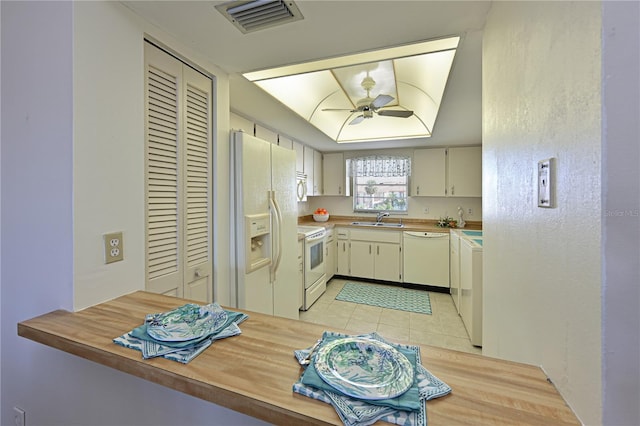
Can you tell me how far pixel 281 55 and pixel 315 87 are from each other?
96cm

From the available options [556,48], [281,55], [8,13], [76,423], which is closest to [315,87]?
[281,55]

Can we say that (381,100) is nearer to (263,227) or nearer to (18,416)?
(263,227)

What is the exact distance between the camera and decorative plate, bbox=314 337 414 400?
568 mm

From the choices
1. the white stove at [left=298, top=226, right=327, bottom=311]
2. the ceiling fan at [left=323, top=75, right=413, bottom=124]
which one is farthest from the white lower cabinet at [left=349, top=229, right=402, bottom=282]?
the ceiling fan at [left=323, top=75, right=413, bottom=124]

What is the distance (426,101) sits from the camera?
8.46 ft

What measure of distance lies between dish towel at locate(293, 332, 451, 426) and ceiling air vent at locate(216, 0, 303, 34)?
4.57ft

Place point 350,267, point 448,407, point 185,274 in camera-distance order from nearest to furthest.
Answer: point 448,407 < point 185,274 < point 350,267

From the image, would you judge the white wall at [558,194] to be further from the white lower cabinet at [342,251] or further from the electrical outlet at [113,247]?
the white lower cabinet at [342,251]

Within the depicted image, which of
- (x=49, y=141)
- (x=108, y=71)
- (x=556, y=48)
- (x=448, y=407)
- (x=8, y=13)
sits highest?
(x=8, y=13)

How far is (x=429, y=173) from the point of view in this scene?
4129mm

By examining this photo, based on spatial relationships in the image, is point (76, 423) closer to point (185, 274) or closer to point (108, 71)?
point (185, 274)

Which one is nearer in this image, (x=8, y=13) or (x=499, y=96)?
(x=499, y=96)

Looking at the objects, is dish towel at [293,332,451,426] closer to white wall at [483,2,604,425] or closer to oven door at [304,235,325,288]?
white wall at [483,2,604,425]

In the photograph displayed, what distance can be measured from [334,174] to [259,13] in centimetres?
351
